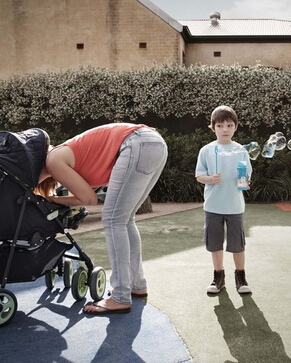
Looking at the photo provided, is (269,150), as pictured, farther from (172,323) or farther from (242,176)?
(172,323)

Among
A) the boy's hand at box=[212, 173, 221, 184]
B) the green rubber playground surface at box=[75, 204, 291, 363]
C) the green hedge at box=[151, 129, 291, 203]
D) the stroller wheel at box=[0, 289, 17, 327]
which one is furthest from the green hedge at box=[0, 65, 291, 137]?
the stroller wheel at box=[0, 289, 17, 327]

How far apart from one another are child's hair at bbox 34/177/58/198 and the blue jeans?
509 mm

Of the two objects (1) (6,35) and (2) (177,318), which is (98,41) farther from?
(2) (177,318)

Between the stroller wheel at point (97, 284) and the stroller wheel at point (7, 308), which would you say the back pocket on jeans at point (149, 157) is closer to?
the stroller wheel at point (97, 284)

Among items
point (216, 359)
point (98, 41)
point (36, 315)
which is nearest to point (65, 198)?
point (36, 315)

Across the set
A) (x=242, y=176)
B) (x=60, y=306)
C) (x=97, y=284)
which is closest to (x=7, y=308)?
(x=60, y=306)

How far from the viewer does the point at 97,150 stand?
3.37m

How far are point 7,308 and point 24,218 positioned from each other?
0.60 meters

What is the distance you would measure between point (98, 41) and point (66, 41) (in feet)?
4.09

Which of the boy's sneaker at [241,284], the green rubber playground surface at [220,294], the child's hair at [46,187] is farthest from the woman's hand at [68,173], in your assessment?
the boy's sneaker at [241,284]

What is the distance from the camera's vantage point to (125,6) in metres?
19.1

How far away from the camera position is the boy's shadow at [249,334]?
281 cm

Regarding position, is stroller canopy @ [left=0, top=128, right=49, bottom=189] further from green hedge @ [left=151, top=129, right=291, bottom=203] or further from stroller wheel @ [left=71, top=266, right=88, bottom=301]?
green hedge @ [left=151, top=129, right=291, bottom=203]

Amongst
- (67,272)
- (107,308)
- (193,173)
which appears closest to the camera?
(107,308)
